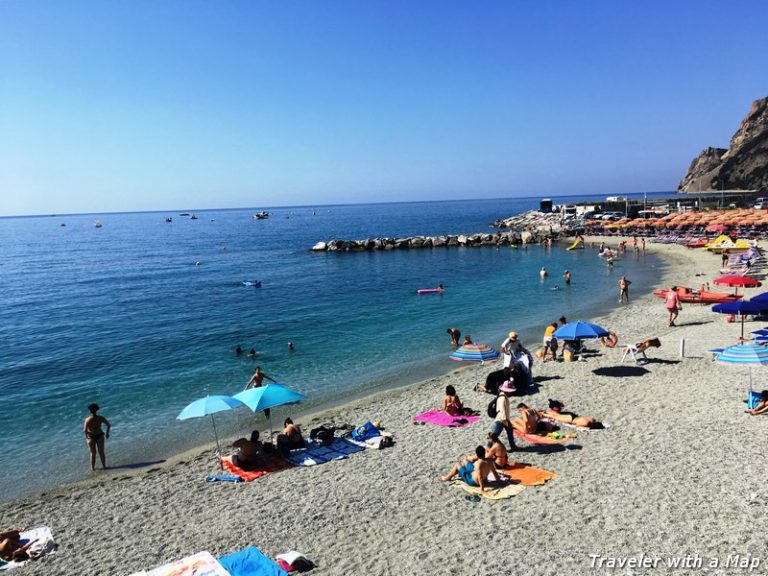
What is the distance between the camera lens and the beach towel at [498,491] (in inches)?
380

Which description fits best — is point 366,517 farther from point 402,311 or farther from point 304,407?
point 402,311

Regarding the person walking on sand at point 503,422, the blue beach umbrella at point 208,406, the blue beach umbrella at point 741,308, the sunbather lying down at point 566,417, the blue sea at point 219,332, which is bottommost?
the blue sea at point 219,332

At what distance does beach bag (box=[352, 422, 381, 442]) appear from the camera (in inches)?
520

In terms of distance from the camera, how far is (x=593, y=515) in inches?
343

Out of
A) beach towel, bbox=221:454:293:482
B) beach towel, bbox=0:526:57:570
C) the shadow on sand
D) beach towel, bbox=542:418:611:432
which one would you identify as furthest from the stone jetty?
beach towel, bbox=0:526:57:570

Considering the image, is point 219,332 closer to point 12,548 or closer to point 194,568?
point 12,548

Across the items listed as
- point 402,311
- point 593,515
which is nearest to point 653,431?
point 593,515

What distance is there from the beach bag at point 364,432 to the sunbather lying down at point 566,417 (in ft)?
13.6

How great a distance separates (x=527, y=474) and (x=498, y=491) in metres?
0.88

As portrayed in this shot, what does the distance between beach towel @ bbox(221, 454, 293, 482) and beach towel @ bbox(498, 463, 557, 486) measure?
190 inches

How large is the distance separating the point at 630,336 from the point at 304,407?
13.4 metres

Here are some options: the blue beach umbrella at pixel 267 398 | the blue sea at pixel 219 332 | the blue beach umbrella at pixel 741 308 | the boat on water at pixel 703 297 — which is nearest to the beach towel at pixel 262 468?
the blue beach umbrella at pixel 267 398

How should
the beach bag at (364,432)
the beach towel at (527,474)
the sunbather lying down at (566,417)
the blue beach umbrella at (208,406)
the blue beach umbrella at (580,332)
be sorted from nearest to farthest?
the beach towel at (527,474), the blue beach umbrella at (208,406), the sunbather lying down at (566,417), the beach bag at (364,432), the blue beach umbrella at (580,332)

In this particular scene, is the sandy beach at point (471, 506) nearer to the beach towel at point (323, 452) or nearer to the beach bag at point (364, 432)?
the beach towel at point (323, 452)
